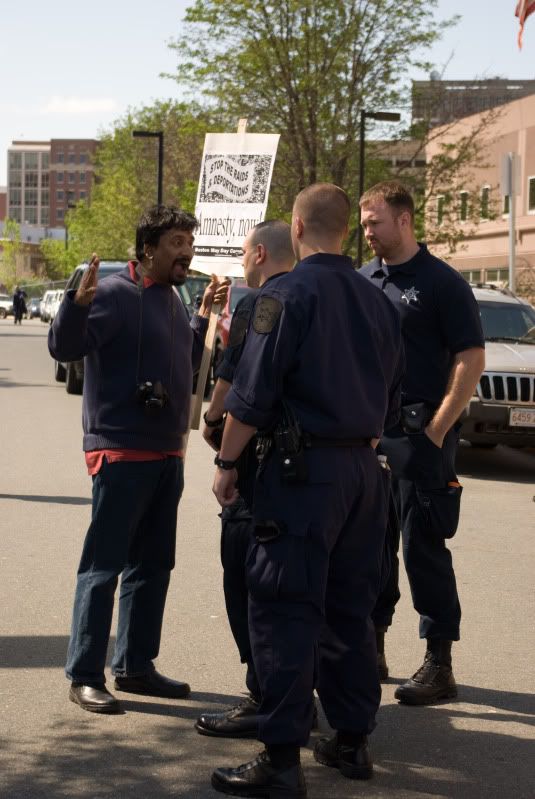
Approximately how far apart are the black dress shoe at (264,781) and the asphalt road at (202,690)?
0.08 metres

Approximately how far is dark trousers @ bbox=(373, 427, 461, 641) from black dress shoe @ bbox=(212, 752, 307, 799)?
1.36 metres

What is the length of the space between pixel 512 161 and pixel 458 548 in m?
14.9

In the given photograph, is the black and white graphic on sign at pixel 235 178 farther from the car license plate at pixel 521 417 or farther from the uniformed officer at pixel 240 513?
the car license plate at pixel 521 417

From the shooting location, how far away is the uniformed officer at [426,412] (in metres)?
5.73

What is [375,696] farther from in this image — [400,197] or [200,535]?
[200,535]

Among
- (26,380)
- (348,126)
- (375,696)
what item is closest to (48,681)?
(375,696)

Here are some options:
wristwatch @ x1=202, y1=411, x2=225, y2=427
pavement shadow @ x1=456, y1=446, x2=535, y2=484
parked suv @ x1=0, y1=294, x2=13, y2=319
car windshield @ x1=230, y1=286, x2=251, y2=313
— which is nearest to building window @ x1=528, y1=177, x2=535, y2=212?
car windshield @ x1=230, y1=286, x2=251, y2=313

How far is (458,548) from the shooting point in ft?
30.8

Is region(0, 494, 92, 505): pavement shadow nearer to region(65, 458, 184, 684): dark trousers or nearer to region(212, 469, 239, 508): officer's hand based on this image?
region(65, 458, 184, 684): dark trousers

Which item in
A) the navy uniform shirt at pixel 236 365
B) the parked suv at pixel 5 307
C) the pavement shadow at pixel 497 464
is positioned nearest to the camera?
the navy uniform shirt at pixel 236 365

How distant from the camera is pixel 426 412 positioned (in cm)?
576

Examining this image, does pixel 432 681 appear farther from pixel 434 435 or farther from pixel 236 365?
pixel 236 365

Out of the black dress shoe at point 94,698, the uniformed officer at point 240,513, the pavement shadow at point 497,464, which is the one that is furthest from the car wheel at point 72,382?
the uniformed officer at point 240,513

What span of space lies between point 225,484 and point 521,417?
8.50 metres
